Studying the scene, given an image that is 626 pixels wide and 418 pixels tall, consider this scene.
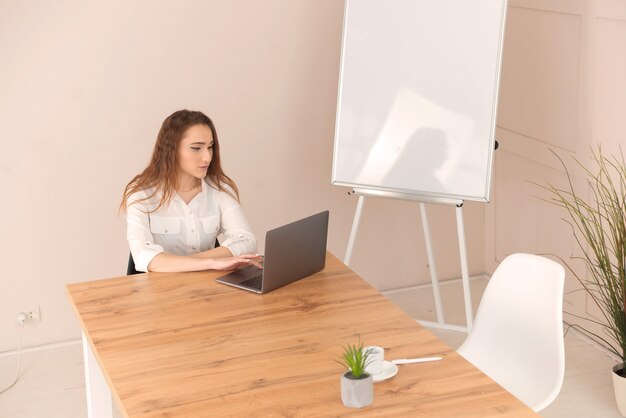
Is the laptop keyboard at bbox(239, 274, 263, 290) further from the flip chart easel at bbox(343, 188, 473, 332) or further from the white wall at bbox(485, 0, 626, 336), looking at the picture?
the white wall at bbox(485, 0, 626, 336)

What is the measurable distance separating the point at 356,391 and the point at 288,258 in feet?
3.07

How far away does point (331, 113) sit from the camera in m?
4.94

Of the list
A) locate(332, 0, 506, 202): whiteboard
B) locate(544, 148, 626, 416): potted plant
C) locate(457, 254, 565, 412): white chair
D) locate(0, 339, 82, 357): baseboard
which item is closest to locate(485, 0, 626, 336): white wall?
locate(544, 148, 626, 416): potted plant

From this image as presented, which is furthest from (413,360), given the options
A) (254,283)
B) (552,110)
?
(552,110)

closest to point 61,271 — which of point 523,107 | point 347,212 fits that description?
point 347,212

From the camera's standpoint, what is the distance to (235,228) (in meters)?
3.79

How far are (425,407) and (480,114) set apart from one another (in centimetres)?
205

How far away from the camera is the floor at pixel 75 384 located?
12.9ft

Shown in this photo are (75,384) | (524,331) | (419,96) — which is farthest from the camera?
(75,384)

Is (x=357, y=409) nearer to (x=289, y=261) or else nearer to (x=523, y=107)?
(x=289, y=261)

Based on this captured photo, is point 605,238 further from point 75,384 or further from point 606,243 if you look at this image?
point 75,384

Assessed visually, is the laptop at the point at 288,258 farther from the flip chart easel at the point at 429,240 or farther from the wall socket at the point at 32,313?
the wall socket at the point at 32,313

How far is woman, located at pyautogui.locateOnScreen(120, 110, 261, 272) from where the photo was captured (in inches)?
144

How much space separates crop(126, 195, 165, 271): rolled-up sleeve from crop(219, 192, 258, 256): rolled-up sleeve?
290 mm
